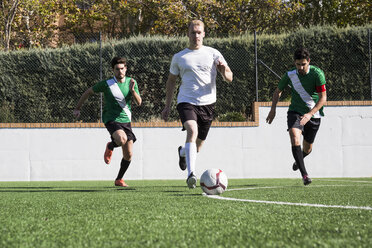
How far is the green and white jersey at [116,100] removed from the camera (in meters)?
8.06

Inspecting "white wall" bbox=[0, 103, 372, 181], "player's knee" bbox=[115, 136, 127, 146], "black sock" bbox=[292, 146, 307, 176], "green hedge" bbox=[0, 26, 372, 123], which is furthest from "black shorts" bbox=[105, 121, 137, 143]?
"green hedge" bbox=[0, 26, 372, 123]

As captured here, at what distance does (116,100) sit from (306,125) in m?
3.18

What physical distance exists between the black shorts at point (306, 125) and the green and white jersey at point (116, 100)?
Answer: 2.59 metres

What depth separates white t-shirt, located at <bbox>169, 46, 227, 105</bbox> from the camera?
6578 mm

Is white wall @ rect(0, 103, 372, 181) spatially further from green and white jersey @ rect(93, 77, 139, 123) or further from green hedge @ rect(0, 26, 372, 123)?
green and white jersey @ rect(93, 77, 139, 123)

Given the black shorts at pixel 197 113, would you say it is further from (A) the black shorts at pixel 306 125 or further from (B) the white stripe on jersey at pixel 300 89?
(B) the white stripe on jersey at pixel 300 89

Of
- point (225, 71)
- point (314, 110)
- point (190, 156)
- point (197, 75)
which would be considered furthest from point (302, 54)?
point (190, 156)

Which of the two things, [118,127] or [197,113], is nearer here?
[197,113]

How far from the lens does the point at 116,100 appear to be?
805 cm

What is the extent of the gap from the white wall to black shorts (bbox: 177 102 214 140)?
5521 mm

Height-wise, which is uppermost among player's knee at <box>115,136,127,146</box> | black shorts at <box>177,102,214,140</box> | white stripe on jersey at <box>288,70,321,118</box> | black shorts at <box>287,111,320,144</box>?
white stripe on jersey at <box>288,70,321,118</box>

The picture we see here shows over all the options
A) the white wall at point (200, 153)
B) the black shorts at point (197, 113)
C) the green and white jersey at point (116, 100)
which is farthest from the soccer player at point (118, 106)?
the white wall at point (200, 153)

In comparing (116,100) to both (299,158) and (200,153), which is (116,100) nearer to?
(299,158)

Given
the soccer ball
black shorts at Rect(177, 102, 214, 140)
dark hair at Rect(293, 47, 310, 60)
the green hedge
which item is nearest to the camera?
the soccer ball
